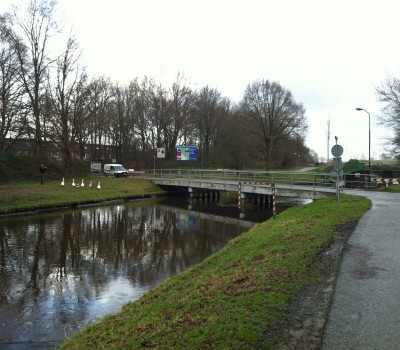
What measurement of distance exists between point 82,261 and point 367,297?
9755mm

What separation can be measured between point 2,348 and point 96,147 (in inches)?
2152

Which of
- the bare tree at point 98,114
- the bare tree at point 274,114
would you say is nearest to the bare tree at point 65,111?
the bare tree at point 98,114

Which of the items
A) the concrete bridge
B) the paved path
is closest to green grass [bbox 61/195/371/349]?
the paved path

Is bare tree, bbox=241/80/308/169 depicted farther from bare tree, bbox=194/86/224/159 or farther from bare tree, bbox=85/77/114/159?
bare tree, bbox=85/77/114/159

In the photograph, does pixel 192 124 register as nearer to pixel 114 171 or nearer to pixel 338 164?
pixel 114 171

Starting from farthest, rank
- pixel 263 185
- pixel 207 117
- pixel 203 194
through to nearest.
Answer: pixel 207 117, pixel 203 194, pixel 263 185

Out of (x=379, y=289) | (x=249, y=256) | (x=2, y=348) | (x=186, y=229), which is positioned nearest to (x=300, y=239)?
(x=249, y=256)

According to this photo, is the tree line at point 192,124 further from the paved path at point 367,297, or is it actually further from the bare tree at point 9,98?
the paved path at point 367,297

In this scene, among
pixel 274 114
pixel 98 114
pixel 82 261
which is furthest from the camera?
pixel 274 114

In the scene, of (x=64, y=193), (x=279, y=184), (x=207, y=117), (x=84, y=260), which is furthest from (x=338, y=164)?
(x=207, y=117)

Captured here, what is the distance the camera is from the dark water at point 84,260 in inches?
314

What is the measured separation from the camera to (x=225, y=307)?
18.3ft

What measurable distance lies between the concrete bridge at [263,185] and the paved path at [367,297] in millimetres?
10728

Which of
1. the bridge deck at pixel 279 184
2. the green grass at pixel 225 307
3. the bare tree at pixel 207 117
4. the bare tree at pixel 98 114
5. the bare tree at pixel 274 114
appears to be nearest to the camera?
the green grass at pixel 225 307
